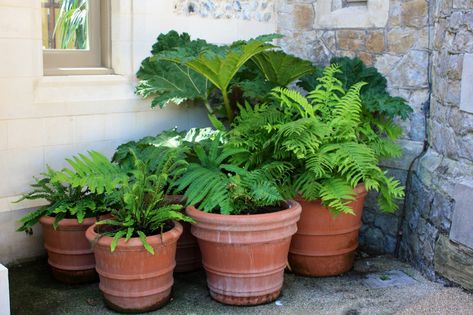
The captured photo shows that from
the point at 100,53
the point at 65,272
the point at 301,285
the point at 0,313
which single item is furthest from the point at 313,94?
the point at 0,313

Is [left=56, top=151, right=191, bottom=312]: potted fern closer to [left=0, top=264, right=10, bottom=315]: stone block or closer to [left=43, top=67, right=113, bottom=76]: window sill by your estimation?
[left=0, top=264, right=10, bottom=315]: stone block

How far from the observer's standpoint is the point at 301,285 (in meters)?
4.36

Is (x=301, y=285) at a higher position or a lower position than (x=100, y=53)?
lower

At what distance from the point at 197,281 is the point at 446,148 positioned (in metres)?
1.79

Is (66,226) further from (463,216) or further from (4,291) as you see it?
(463,216)

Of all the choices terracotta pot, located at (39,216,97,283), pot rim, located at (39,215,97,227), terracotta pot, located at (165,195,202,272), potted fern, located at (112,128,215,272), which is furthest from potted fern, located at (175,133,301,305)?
terracotta pot, located at (39,216,97,283)

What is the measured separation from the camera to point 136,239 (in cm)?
375

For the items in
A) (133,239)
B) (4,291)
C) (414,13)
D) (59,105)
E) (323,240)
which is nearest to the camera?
(4,291)

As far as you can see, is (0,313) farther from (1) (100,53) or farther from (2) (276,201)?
(1) (100,53)

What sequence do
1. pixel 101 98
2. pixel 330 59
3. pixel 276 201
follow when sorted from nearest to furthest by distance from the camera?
1. pixel 276 201
2. pixel 101 98
3. pixel 330 59

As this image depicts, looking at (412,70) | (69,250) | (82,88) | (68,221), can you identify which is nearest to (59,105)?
(82,88)

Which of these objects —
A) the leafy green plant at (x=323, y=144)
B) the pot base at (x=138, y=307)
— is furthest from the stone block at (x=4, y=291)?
the leafy green plant at (x=323, y=144)

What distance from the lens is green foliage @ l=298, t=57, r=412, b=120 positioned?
455 cm

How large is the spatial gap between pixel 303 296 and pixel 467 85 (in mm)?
1597
